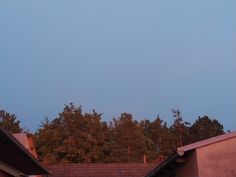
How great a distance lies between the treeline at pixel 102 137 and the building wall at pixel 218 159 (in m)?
27.2

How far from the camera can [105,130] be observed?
5066 cm

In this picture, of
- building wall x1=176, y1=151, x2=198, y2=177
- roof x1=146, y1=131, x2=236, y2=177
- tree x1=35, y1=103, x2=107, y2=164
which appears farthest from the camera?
tree x1=35, y1=103, x2=107, y2=164

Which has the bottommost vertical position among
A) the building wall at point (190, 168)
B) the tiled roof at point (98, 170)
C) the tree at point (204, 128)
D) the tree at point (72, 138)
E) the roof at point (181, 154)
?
the building wall at point (190, 168)

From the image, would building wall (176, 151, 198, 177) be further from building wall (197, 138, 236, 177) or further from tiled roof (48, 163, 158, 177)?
tiled roof (48, 163, 158, 177)

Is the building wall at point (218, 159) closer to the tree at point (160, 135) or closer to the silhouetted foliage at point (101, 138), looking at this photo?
the silhouetted foliage at point (101, 138)

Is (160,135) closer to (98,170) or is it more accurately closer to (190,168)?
(98,170)

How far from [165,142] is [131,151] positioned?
7.26m

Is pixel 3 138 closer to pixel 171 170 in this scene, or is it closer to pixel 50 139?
pixel 171 170

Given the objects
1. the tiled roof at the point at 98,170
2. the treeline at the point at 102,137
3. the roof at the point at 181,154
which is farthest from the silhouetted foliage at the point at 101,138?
the roof at the point at 181,154

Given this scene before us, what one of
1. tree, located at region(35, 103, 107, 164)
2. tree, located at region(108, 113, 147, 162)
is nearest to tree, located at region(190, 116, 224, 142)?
tree, located at region(108, 113, 147, 162)

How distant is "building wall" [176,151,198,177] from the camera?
16933mm

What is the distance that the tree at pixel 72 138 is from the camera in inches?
1815

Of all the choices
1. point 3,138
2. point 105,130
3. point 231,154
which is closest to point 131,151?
point 105,130

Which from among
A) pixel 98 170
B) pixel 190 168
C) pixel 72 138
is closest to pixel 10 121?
pixel 72 138
